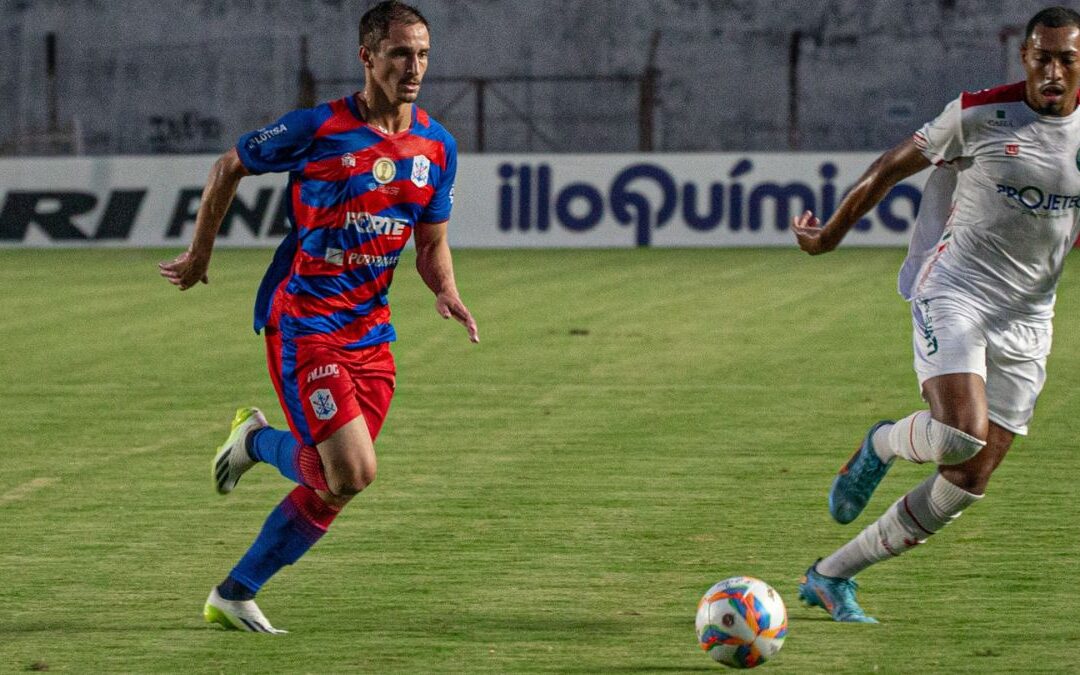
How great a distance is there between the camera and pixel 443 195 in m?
6.13

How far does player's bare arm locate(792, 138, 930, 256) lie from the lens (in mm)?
5969

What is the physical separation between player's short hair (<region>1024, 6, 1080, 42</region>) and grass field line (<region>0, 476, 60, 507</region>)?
15.5 feet

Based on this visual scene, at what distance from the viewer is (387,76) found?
5801 mm

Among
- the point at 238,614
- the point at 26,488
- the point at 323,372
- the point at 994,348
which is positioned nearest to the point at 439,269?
the point at 323,372

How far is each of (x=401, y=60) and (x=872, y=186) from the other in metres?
1.58

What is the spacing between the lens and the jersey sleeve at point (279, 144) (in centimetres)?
577

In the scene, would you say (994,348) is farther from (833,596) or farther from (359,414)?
(359,414)

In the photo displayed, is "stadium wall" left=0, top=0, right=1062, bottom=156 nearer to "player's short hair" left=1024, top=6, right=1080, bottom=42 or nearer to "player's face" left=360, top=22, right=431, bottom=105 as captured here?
"player's short hair" left=1024, top=6, right=1080, bottom=42

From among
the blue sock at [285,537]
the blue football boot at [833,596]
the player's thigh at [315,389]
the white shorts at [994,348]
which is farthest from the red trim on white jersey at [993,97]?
the blue sock at [285,537]

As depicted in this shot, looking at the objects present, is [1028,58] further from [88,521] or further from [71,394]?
[71,394]

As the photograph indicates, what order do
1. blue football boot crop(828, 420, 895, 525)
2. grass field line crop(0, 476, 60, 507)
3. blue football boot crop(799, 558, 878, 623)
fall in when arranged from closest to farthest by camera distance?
blue football boot crop(799, 558, 878, 623), blue football boot crop(828, 420, 895, 525), grass field line crop(0, 476, 60, 507)

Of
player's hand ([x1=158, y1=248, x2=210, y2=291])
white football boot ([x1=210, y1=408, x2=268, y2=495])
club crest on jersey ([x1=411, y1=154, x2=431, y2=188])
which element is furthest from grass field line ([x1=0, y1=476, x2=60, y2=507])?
club crest on jersey ([x1=411, y1=154, x2=431, y2=188])

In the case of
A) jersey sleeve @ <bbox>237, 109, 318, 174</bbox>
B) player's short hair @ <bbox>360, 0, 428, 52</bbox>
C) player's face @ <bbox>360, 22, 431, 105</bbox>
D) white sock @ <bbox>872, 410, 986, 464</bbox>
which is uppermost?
player's short hair @ <bbox>360, 0, 428, 52</bbox>

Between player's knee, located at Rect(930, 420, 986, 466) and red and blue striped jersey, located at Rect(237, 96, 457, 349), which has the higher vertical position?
red and blue striped jersey, located at Rect(237, 96, 457, 349)
